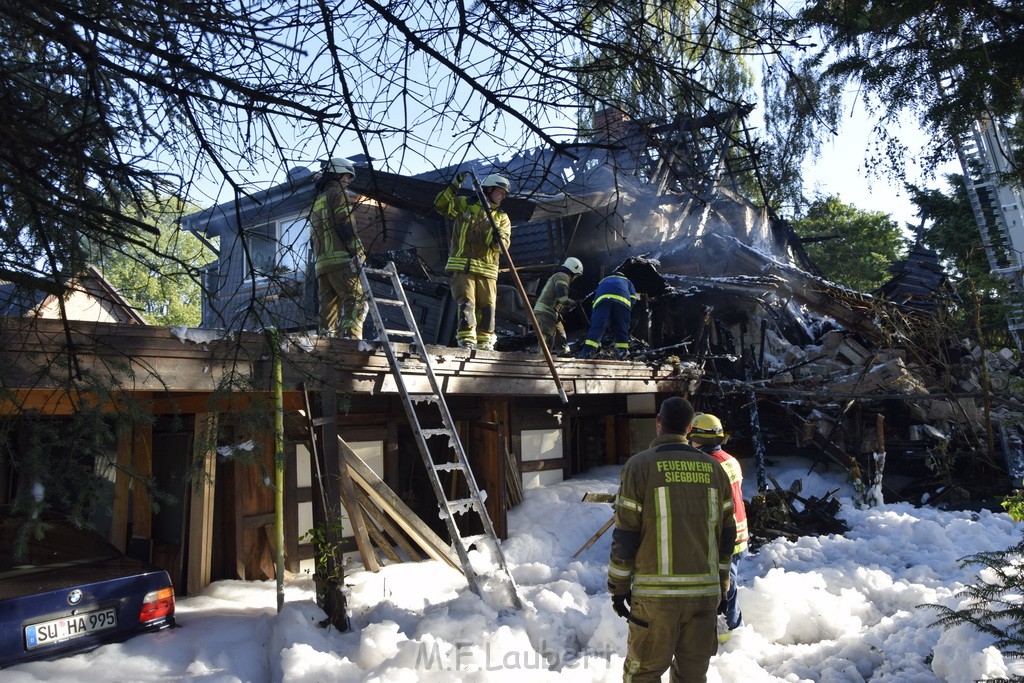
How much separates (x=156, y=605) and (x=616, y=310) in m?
7.26

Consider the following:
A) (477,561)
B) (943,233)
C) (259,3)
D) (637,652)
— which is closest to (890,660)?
(637,652)

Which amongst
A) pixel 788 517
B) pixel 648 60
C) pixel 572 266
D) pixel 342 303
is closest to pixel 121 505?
pixel 342 303

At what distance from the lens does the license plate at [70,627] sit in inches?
168

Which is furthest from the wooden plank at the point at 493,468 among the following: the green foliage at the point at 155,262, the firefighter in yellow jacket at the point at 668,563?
the green foliage at the point at 155,262

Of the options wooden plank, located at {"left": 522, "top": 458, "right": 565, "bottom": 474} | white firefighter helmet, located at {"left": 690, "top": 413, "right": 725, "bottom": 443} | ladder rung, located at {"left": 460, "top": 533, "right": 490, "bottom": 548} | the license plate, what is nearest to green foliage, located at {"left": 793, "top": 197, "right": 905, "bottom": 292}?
wooden plank, located at {"left": 522, "top": 458, "right": 565, "bottom": 474}

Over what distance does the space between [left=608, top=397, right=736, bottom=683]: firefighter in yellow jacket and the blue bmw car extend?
2.86m

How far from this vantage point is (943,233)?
17.2 meters

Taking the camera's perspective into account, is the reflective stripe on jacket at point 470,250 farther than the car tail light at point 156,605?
Yes

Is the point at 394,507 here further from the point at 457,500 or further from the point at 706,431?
the point at 706,431

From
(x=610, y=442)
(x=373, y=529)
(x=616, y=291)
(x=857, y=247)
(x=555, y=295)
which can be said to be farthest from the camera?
(x=857, y=247)

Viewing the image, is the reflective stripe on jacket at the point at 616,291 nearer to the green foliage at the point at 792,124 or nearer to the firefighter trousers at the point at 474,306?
the firefighter trousers at the point at 474,306

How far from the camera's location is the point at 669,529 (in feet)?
14.1

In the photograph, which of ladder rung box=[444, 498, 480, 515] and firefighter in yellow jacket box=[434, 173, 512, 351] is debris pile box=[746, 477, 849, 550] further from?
ladder rung box=[444, 498, 480, 515]

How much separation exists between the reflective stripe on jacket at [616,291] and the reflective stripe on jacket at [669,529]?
6.47m
